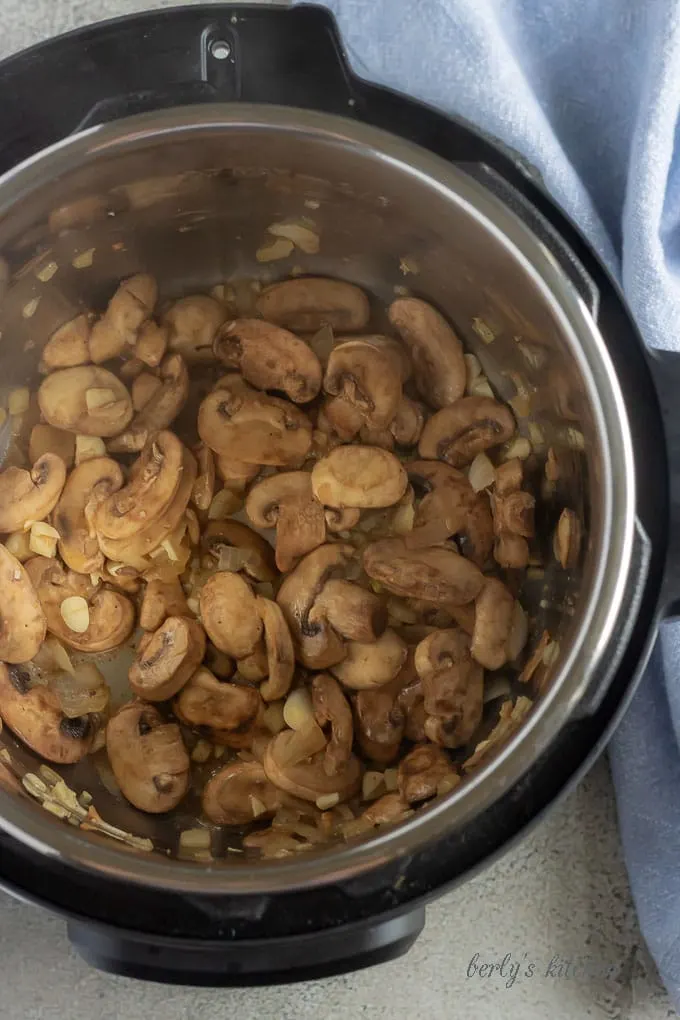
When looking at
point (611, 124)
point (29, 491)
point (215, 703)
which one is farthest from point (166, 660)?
point (611, 124)

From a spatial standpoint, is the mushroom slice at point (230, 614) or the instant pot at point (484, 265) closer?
the instant pot at point (484, 265)

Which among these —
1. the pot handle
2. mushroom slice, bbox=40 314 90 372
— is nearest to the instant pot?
the pot handle

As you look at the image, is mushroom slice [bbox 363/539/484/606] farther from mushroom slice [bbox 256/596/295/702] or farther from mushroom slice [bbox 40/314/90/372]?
mushroom slice [bbox 40/314/90/372]

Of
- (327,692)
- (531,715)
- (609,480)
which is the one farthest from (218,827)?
(609,480)

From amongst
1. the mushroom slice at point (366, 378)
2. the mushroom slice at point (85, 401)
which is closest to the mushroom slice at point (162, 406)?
the mushroom slice at point (85, 401)

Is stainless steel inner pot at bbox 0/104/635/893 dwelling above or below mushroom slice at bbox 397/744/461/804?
above

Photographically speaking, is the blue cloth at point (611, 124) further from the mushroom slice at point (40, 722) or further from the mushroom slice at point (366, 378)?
the mushroom slice at point (40, 722)
